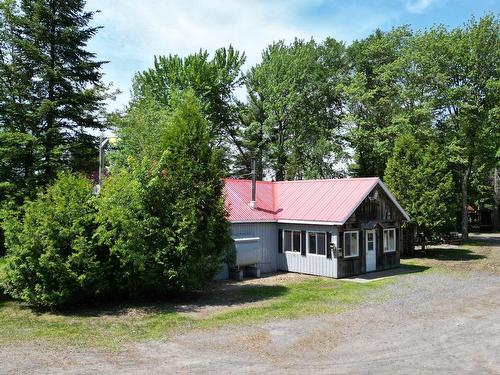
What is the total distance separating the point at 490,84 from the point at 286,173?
21.3m

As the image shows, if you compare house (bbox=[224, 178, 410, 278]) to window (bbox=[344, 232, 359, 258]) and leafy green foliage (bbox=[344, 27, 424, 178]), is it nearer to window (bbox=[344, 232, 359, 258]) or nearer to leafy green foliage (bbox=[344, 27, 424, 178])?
window (bbox=[344, 232, 359, 258])

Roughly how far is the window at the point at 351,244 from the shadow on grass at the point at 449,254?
9.76 meters

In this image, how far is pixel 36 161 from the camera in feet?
82.6

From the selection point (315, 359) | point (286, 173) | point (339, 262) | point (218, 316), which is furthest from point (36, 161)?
point (286, 173)

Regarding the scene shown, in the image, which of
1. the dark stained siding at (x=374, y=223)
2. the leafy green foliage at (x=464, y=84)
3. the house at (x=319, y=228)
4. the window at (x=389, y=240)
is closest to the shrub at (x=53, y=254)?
the house at (x=319, y=228)

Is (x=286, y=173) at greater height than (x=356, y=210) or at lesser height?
greater

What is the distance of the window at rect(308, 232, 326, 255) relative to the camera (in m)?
24.2

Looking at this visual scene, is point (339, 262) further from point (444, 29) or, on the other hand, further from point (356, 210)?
point (444, 29)

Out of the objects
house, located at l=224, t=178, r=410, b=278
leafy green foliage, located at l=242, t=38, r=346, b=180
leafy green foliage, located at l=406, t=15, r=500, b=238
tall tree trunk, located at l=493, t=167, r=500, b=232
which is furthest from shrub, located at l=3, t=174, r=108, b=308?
tall tree trunk, located at l=493, t=167, r=500, b=232

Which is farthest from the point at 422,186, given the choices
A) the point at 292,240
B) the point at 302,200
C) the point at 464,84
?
the point at 464,84

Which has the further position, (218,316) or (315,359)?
(218,316)

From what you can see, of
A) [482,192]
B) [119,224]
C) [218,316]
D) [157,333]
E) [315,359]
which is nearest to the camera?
[315,359]

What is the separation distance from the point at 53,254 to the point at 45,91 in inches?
551

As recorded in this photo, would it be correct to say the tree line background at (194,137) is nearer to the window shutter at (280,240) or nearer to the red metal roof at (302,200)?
the red metal roof at (302,200)
